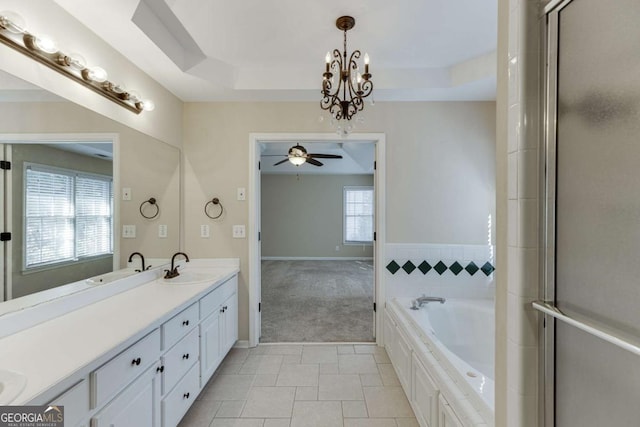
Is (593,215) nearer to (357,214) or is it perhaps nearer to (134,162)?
(134,162)

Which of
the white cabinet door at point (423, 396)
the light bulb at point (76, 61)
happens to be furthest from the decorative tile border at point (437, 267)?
the light bulb at point (76, 61)

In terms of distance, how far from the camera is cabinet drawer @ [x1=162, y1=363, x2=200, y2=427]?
5.02 ft

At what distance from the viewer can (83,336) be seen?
1231 millimetres

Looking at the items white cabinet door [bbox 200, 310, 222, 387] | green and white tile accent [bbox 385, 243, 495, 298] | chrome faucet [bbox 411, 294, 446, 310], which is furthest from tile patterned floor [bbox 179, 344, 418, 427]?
green and white tile accent [bbox 385, 243, 495, 298]

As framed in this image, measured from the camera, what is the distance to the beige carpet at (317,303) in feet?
10.2

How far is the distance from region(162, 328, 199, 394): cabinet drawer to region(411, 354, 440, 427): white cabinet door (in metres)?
1.52

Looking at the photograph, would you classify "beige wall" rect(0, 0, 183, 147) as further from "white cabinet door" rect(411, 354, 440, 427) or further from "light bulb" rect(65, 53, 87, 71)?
"white cabinet door" rect(411, 354, 440, 427)

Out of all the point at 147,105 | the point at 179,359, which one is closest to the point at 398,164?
the point at 147,105

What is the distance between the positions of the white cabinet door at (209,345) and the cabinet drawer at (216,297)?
0.06m

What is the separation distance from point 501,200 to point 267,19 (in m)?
1.86

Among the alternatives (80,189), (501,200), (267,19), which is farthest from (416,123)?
(80,189)

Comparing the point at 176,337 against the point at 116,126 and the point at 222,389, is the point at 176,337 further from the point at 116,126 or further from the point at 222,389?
the point at 116,126

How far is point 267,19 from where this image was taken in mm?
1852

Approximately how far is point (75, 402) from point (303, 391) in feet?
5.00
